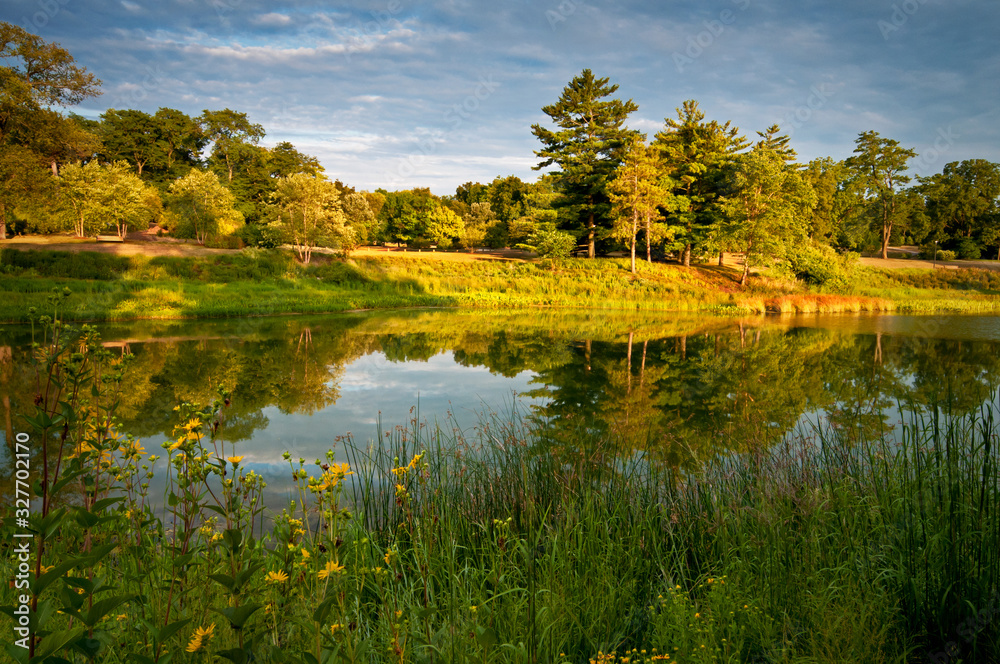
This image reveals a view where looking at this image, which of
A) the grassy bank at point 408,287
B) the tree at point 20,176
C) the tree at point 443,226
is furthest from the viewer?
the tree at point 443,226

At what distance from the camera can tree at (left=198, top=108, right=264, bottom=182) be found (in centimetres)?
5472

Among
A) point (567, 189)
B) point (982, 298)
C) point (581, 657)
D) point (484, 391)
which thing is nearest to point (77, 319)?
point (484, 391)

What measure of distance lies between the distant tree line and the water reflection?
35.7 feet

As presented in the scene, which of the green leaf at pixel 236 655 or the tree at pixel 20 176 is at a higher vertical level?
the tree at pixel 20 176

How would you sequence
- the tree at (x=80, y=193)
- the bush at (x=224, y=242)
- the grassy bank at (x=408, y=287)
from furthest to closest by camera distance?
the bush at (x=224, y=242) < the tree at (x=80, y=193) < the grassy bank at (x=408, y=287)

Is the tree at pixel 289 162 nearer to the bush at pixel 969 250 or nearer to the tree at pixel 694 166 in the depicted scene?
the tree at pixel 694 166

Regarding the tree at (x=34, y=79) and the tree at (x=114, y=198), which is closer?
the tree at (x=34, y=79)

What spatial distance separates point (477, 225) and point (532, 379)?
39856mm

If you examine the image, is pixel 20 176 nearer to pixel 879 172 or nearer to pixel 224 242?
pixel 224 242

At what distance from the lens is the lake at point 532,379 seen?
6.80m

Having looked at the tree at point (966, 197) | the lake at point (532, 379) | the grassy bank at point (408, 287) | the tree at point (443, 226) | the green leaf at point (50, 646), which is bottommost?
the lake at point (532, 379)

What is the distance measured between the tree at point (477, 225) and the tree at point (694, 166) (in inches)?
660

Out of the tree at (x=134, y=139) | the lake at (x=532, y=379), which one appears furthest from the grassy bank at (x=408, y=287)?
the tree at (x=134, y=139)

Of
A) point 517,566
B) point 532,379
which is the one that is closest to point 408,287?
point 532,379
